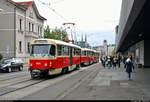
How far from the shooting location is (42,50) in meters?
16.1

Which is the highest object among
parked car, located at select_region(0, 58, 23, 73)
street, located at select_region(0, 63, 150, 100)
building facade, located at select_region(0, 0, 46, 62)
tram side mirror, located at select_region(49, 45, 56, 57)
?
building facade, located at select_region(0, 0, 46, 62)

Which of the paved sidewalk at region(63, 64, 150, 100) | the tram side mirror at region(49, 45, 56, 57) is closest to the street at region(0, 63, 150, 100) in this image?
the paved sidewalk at region(63, 64, 150, 100)

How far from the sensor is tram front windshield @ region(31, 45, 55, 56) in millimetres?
15995

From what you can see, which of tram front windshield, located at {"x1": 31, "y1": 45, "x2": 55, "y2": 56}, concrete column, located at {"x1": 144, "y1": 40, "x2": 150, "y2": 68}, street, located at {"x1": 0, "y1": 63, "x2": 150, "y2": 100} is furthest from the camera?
concrete column, located at {"x1": 144, "y1": 40, "x2": 150, "y2": 68}

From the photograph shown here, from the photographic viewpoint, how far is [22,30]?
45719mm

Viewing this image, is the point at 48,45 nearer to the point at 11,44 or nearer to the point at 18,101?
the point at 18,101

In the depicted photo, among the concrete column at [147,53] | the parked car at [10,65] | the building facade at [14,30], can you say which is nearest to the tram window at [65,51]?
the parked car at [10,65]

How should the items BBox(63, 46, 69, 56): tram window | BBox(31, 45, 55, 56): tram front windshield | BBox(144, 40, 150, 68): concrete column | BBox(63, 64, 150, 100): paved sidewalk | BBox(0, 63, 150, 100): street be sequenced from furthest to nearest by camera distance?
1. BBox(144, 40, 150, 68): concrete column
2. BBox(63, 46, 69, 56): tram window
3. BBox(31, 45, 55, 56): tram front windshield
4. BBox(0, 63, 150, 100): street
5. BBox(63, 64, 150, 100): paved sidewalk

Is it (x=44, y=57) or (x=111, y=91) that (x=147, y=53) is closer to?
(x=44, y=57)

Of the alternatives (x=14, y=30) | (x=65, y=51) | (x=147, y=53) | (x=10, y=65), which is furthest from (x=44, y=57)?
(x=14, y=30)

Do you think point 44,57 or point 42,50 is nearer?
point 44,57

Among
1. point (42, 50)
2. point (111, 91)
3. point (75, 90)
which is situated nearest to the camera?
point (111, 91)

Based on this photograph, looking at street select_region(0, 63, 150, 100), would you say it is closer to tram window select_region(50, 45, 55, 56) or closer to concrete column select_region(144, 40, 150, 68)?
tram window select_region(50, 45, 55, 56)

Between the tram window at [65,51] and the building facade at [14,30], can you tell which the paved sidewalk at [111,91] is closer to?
the tram window at [65,51]
